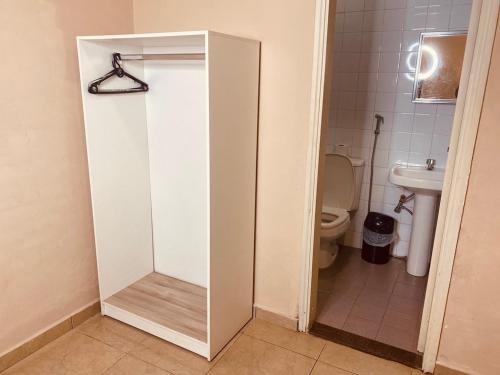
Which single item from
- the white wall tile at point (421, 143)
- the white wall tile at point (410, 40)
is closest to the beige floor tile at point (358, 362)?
the white wall tile at point (421, 143)

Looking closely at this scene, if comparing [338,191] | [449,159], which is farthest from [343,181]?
[449,159]

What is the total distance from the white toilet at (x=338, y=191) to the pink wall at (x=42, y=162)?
66.2 inches

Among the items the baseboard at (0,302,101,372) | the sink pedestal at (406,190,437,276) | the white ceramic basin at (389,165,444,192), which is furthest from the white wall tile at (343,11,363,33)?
the baseboard at (0,302,101,372)

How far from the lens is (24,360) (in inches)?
75.9

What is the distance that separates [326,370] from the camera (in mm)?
1926

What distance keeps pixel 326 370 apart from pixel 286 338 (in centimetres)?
30

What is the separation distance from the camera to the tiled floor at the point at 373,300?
7.39 feet

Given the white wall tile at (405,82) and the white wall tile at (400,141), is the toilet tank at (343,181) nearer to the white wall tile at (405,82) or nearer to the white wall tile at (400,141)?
the white wall tile at (400,141)

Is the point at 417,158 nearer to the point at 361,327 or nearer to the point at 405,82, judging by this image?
the point at 405,82

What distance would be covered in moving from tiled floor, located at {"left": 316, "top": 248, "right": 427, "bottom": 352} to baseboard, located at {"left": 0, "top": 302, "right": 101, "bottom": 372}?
1354 millimetres

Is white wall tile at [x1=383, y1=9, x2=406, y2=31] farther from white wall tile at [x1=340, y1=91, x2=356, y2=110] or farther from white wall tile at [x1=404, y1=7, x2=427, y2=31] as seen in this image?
white wall tile at [x1=340, y1=91, x2=356, y2=110]

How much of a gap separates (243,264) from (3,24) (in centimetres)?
156

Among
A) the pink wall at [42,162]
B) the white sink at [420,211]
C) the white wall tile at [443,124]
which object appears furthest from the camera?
the white wall tile at [443,124]

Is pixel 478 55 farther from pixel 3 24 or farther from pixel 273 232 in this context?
pixel 3 24
